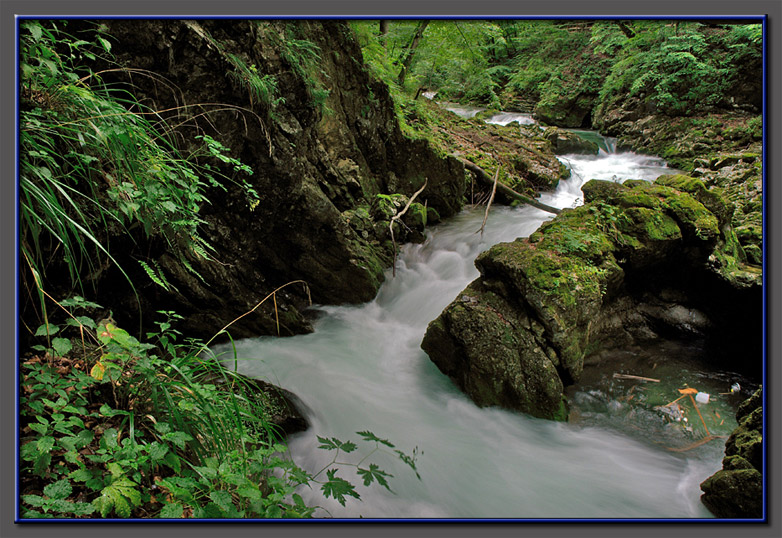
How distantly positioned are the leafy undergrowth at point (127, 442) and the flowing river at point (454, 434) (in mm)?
421

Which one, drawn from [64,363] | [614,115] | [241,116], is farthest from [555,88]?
[64,363]

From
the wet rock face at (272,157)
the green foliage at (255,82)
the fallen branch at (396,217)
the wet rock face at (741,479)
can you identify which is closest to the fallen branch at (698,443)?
the wet rock face at (741,479)

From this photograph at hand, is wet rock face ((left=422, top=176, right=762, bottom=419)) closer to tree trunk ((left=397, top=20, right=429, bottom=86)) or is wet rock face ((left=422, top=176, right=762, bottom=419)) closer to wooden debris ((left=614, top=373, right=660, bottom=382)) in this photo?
wooden debris ((left=614, top=373, right=660, bottom=382))

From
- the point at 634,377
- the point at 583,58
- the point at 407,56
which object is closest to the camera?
the point at 634,377

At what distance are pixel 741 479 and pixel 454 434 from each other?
52.2 inches

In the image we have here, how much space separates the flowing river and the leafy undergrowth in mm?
421

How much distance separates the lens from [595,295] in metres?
2.92

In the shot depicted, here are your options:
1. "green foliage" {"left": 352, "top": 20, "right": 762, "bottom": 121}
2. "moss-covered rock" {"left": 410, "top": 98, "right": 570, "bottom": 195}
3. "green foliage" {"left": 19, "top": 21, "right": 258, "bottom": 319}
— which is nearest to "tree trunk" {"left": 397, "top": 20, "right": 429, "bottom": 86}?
"green foliage" {"left": 352, "top": 20, "right": 762, "bottom": 121}

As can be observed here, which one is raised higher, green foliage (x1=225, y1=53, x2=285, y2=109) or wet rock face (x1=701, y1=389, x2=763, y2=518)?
green foliage (x1=225, y1=53, x2=285, y2=109)

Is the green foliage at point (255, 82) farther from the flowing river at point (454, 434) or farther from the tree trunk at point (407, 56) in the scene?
the tree trunk at point (407, 56)

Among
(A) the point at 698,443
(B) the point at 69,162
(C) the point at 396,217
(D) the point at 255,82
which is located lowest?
(A) the point at 698,443

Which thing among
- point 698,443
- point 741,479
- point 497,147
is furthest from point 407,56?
point 741,479

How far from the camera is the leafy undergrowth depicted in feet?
3.54

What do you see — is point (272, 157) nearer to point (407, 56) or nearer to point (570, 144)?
point (407, 56)
